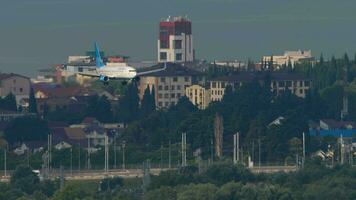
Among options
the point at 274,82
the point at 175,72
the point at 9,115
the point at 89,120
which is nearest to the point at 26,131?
the point at 9,115

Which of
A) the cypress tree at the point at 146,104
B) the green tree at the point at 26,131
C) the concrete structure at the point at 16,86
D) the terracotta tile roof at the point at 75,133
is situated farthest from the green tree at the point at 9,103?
the green tree at the point at 26,131

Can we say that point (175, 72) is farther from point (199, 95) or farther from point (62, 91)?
point (62, 91)

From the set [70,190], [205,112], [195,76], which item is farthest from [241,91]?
[70,190]

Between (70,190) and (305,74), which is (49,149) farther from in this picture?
(305,74)

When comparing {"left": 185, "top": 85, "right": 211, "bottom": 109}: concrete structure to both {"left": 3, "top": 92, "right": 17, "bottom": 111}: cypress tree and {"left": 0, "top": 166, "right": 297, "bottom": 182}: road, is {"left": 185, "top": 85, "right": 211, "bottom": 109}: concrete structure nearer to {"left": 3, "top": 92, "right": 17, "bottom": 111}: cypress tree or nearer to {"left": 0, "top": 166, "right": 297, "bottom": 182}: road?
{"left": 3, "top": 92, "right": 17, "bottom": 111}: cypress tree

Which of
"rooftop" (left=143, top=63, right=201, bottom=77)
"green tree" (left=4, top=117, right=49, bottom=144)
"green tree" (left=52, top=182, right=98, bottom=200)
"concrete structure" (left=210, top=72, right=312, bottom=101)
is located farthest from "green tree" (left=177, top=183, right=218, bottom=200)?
"rooftop" (left=143, top=63, right=201, bottom=77)

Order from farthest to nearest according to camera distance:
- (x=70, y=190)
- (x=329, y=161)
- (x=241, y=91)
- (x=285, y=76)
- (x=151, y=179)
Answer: (x=285, y=76) < (x=241, y=91) < (x=329, y=161) < (x=151, y=179) < (x=70, y=190)
